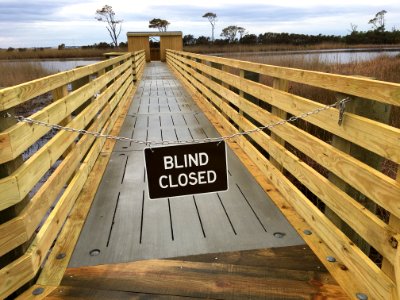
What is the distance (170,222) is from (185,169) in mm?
722

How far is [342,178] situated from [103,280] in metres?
1.72

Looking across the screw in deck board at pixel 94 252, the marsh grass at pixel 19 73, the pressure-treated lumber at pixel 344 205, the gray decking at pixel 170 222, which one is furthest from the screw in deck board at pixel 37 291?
the marsh grass at pixel 19 73

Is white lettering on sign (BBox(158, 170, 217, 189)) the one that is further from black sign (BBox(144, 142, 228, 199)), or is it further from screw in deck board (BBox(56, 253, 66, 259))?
screw in deck board (BBox(56, 253, 66, 259))

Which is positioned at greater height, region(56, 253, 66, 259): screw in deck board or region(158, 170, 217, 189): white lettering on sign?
region(158, 170, 217, 189): white lettering on sign

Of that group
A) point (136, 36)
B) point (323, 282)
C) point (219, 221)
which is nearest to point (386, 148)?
point (323, 282)

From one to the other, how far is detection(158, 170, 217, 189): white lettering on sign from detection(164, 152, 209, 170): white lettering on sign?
0.07 m

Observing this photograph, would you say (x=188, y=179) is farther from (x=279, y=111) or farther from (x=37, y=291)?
(x=279, y=111)

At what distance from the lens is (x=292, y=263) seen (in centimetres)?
249

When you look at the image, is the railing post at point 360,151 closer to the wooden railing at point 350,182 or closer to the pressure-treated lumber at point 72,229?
the wooden railing at point 350,182

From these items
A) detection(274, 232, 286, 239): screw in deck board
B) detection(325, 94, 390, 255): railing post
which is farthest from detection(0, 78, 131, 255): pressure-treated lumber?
detection(325, 94, 390, 255): railing post

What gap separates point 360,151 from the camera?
89.7 inches

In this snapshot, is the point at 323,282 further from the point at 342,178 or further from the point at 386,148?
the point at 386,148

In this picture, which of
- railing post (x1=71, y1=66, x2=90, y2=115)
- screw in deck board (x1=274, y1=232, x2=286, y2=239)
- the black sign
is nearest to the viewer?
the black sign

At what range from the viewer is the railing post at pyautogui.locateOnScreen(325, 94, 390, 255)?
86.3 inches
